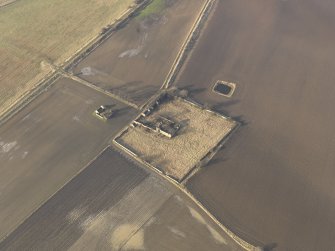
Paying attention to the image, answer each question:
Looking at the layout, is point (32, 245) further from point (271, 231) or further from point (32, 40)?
point (32, 40)

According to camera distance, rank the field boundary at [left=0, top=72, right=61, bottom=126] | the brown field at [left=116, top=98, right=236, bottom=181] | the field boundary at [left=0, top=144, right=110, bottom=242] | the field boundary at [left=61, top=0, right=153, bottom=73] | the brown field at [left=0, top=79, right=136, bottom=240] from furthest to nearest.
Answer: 1. the field boundary at [left=61, top=0, right=153, bottom=73]
2. the field boundary at [left=0, top=72, right=61, bottom=126]
3. the brown field at [left=116, top=98, right=236, bottom=181]
4. the brown field at [left=0, top=79, right=136, bottom=240]
5. the field boundary at [left=0, top=144, right=110, bottom=242]

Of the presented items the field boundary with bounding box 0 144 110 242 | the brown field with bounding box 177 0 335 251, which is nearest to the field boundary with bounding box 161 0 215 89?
the brown field with bounding box 177 0 335 251

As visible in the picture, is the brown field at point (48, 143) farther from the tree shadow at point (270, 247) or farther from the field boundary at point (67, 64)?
the tree shadow at point (270, 247)

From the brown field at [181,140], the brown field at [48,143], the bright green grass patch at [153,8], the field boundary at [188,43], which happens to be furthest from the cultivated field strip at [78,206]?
the bright green grass patch at [153,8]


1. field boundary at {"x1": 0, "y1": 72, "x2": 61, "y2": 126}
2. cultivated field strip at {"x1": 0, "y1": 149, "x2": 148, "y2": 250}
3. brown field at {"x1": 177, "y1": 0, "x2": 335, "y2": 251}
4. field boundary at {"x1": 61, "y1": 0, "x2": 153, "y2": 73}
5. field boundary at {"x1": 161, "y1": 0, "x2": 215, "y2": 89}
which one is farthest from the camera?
field boundary at {"x1": 61, "y1": 0, "x2": 153, "y2": 73}

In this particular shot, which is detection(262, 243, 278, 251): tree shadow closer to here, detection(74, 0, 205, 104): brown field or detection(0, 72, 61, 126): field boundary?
detection(74, 0, 205, 104): brown field
